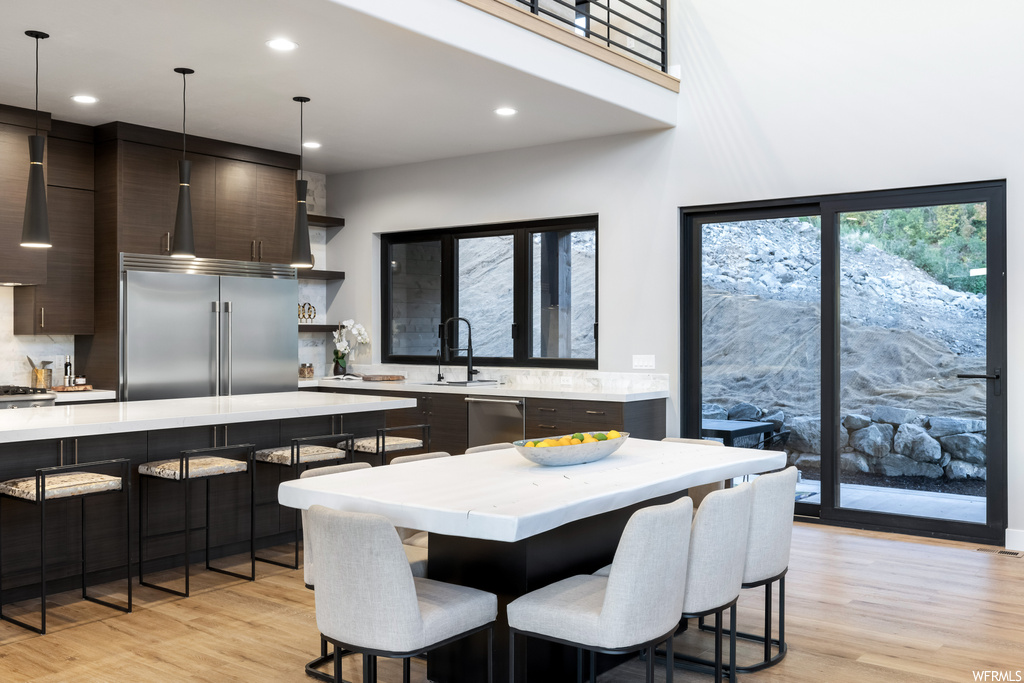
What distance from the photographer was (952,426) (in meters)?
5.25

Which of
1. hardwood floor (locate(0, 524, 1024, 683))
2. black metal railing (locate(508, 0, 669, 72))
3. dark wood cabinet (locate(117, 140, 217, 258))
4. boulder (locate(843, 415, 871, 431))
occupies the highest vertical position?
black metal railing (locate(508, 0, 669, 72))

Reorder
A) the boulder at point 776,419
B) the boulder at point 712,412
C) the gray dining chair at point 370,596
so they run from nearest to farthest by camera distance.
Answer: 1. the gray dining chair at point 370,596
2. the boulder at point 776,419
3. the boulder at point 712,412

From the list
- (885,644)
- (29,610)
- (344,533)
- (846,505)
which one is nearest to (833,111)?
(846,505)

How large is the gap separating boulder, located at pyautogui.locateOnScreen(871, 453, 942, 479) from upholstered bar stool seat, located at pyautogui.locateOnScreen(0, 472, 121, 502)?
4308 millimetres

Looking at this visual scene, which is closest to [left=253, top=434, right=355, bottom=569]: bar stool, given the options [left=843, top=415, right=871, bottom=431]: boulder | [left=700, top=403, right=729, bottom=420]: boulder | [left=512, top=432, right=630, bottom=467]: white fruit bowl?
[left=512, top=432, right=630, bottom=467]: white fruit bowl

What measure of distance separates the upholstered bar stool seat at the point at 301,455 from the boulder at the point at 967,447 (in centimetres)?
352

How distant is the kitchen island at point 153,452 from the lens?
3863 millimetres

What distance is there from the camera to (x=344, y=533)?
7.66 feet

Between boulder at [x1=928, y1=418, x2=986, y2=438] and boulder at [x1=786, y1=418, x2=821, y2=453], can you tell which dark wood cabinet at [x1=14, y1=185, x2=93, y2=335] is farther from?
boulder at [x1=928, y1=418, x2=986, y2=438]

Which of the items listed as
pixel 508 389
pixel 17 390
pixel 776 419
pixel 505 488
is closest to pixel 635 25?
pixel 508 389

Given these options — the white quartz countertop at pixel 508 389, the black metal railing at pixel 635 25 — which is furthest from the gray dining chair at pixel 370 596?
the black metal railing at pixel 635 25

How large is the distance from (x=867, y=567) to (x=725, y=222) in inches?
99.9

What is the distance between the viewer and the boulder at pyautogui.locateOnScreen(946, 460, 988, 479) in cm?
520

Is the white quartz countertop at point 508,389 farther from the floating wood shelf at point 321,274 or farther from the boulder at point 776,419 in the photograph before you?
the floating wood shelf at point 321,274
